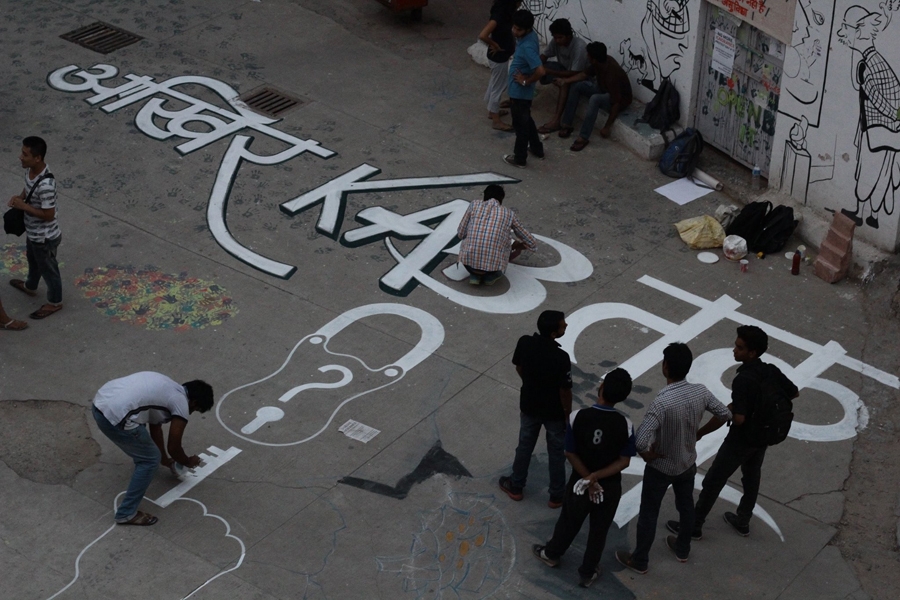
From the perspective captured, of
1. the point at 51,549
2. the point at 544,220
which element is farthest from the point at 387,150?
the point at 51,549

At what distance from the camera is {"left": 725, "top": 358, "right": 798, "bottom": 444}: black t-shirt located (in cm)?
718

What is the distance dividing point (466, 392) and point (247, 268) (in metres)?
2.73

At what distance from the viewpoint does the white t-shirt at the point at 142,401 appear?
7.58m

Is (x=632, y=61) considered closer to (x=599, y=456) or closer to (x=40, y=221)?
(x=40, y=221)

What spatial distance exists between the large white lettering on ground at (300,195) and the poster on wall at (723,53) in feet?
8.07

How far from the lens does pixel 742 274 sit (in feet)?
35.9

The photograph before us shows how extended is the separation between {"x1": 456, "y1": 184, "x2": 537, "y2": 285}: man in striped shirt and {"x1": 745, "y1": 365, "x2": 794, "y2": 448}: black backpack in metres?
3.59

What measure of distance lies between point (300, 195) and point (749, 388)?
6.08m

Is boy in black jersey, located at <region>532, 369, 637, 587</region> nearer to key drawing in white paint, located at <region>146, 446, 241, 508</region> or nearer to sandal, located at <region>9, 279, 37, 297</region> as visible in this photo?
key drawing in white paint, located at <region>146, 446, 241, 508</region>

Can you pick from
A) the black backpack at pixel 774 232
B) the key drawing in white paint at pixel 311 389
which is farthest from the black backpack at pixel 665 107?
the key drawing in white paint at pixel 311 389

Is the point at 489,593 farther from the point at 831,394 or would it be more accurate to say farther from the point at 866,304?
the point at 866,304

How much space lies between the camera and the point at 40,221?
9781mm

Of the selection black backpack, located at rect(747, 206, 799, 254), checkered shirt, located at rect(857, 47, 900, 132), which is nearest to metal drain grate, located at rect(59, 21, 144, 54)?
black backpack, located at rect(747, 206, 799, 254)

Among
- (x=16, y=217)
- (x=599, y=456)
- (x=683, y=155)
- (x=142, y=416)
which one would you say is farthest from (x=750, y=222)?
(x=16, y=217)
